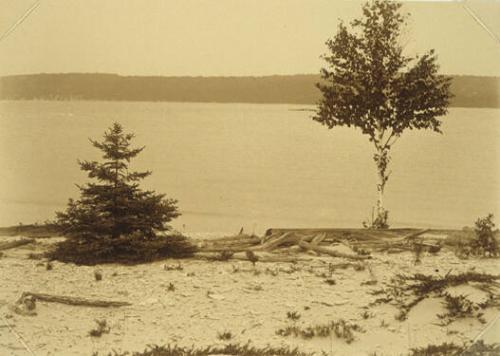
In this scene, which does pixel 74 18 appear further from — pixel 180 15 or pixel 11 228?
pixel 11 228

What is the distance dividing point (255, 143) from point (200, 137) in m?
0.42

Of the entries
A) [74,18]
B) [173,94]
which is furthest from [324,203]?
[74,18]

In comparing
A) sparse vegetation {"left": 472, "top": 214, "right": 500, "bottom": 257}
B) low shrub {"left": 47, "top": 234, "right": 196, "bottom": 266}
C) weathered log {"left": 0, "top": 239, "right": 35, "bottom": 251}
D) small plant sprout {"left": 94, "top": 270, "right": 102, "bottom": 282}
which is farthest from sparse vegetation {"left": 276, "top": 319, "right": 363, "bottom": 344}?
weathered log {"left": 0, "top": 239, "right": 35, "bottom": 251}

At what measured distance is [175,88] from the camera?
4836mm

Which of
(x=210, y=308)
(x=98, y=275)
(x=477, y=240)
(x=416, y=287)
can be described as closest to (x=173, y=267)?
(x=210, y=308)

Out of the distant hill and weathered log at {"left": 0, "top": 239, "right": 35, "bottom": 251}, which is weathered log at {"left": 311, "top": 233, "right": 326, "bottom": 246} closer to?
the distant hill

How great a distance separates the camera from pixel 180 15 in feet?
15.7

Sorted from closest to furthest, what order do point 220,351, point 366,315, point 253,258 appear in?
1. point 220,351
2. point 366,315
3. point 253,258

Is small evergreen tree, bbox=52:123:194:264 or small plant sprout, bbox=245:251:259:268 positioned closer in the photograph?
small evergreen tree, bbox=52:123:194:264

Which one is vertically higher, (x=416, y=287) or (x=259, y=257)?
(x=259, y=257)

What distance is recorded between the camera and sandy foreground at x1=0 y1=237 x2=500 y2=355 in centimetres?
474

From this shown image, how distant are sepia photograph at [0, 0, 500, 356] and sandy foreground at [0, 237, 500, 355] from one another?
11 millimetres

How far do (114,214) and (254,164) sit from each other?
111cm

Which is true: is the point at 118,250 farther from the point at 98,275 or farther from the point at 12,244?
the point at 12,244
